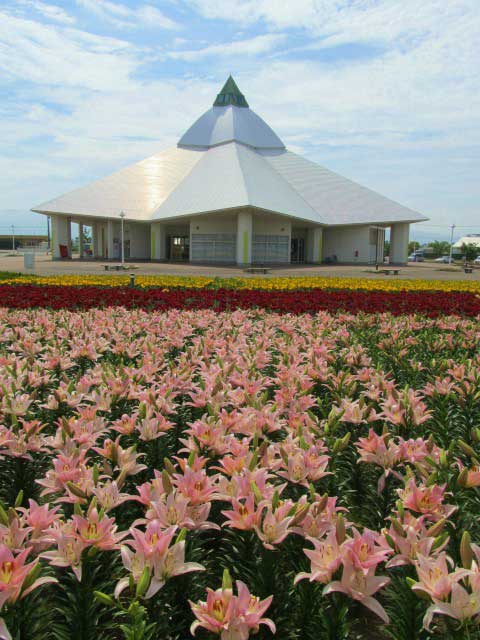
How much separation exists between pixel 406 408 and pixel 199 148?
50.3 metres

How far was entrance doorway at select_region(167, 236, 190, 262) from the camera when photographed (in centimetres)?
4106

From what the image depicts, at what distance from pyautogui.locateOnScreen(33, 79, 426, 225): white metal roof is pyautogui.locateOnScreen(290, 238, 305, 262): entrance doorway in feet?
11.7

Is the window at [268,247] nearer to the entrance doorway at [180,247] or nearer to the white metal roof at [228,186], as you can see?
the white metal roof at [228,186]

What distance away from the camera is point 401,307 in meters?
8.26

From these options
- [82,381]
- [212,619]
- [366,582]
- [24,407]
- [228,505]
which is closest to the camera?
[212,619]

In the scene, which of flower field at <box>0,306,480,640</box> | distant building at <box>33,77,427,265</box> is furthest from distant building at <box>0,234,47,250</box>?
flower field at <box>0,306,480,640</box>

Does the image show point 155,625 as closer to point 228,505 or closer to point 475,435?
point 228,505

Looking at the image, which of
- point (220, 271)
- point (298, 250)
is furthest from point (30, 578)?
point (298, 250)

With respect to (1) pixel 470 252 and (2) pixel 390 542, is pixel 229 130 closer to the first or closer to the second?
(1) pixel 470 252

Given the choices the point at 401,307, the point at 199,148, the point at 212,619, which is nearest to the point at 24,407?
Answer: the point at 212,619

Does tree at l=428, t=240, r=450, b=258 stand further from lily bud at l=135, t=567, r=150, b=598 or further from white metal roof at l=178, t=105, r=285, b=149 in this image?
lily bud at l=135, t=567, r=150, b=598

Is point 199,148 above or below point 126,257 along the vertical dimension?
above

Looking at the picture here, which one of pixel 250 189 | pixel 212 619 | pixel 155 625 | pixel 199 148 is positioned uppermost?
pixel 199 148

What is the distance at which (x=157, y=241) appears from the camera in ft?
129
